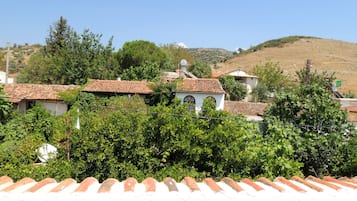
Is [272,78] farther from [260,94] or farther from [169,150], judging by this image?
[169,150]

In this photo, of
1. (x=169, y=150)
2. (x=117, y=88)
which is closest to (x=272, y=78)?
(x=117, y=88)

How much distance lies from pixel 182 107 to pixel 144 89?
17826 millimetres

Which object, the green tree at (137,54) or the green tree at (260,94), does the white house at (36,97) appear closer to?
the green tree at (137,54)

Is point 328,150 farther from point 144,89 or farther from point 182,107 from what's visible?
point 144,89

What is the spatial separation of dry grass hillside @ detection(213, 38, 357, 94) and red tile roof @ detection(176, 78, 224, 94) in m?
43.2

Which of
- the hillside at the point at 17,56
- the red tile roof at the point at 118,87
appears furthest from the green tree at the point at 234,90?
the hillside at the point at 17,56

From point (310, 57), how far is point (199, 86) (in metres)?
76.2

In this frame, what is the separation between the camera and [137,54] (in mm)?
43125

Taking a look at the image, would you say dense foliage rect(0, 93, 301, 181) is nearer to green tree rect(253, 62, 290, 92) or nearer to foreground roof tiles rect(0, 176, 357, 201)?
foreground roof tiles rect(0, 176, 357, 201)

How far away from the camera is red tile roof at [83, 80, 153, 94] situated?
30.2m

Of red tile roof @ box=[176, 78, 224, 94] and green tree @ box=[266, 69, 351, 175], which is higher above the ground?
red tile roof @ box=[176, 78, 224, 94]

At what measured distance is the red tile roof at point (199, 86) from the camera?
1153 inches

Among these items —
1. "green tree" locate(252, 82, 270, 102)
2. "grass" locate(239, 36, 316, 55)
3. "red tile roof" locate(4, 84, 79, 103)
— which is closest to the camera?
"red tile roof" locate(4, 84, 79, 103)

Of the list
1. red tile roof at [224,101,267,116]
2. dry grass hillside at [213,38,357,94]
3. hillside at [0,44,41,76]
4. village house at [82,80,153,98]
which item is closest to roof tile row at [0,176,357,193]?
village house at [82,80,153,98]
